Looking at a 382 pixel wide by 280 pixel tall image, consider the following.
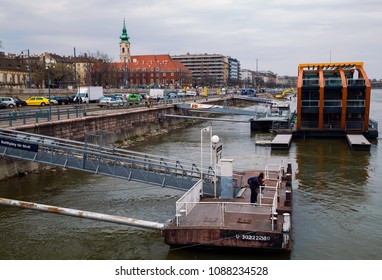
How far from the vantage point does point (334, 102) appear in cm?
4319

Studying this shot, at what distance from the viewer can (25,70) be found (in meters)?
Result: 111

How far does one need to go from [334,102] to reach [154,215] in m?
31.0

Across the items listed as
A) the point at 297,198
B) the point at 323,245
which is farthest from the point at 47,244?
the point at 297,198

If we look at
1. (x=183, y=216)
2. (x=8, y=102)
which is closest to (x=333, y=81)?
(x=183, y=216)

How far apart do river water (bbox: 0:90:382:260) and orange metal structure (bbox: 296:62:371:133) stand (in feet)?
40.0

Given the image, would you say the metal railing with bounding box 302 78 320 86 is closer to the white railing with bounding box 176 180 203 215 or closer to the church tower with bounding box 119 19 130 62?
the white railing with bounding box 176 180 203 215

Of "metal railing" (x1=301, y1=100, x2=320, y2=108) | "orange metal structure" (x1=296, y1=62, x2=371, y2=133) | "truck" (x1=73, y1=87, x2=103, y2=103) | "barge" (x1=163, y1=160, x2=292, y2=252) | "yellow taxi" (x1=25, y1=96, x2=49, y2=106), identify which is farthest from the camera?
"truck" (x1=73, y1=87, x2=103, y2=103)

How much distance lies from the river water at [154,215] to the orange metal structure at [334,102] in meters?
12.2

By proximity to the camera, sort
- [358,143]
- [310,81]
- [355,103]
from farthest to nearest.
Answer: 1. [310,81]
2. [355,103]
3. [358,143]

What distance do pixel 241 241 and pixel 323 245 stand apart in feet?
11.9

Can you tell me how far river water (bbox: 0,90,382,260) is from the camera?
46.0 feet

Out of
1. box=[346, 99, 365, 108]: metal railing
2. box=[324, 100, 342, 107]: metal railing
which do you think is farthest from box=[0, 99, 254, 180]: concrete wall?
box=[346, 99, 365, 108]: metal railing

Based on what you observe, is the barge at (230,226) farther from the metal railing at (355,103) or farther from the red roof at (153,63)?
the red roof at (153,63)

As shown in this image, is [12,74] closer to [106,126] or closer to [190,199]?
[106,126]
